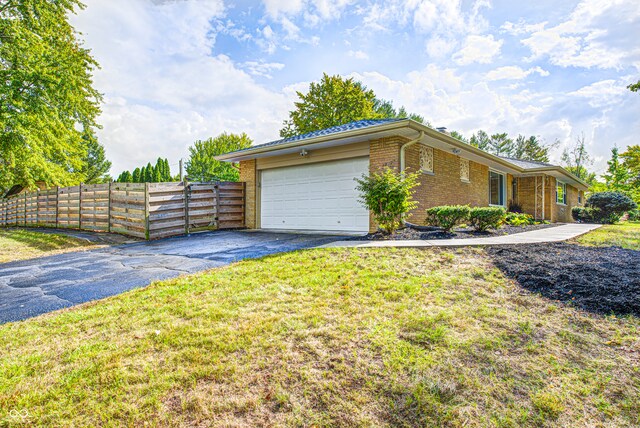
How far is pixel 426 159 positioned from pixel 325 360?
8.36m

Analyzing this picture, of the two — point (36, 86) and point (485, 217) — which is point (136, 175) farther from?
point (485, 217)

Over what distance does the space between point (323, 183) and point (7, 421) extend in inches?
332

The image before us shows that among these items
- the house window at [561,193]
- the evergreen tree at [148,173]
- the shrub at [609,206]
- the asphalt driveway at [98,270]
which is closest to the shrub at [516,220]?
the shrub at [609,206]

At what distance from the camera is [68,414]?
176 centimetres

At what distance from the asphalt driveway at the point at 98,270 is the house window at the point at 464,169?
306 inches

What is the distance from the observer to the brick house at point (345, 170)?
839 centimetres

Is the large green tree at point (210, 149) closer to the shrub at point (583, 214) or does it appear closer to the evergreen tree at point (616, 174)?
the shrub at point (583, 214)

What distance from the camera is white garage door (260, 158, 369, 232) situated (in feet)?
29.8

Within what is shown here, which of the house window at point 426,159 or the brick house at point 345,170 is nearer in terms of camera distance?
the brick house at point 345,170

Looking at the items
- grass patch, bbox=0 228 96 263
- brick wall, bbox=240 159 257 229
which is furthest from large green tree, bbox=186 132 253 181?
grass patch, bbox=0 228 96 263

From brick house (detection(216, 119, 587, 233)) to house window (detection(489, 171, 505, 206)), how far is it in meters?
1.92

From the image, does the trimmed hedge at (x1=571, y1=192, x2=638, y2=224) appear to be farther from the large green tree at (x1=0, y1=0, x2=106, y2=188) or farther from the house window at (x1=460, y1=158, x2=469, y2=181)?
the large green tree at (x1=0, y1=0, x2=106, y2=188)

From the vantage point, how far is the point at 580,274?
12.8 feet


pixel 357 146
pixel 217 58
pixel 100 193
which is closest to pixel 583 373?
pixel 357 146
